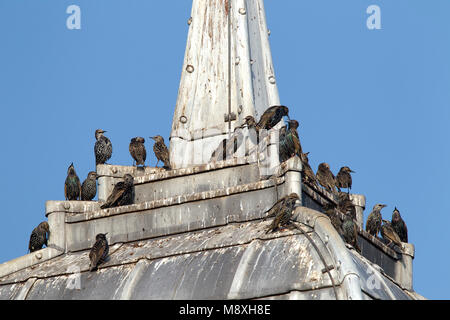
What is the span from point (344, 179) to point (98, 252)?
1023 centimetres

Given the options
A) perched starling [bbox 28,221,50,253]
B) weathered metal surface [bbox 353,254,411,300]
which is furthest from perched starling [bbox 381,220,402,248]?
perched starling [bbox 28,221,50,253]

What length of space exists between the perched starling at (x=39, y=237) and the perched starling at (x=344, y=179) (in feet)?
33.9

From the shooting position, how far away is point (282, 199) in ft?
176

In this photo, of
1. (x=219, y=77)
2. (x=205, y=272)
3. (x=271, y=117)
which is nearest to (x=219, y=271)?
(x=205, y=272)

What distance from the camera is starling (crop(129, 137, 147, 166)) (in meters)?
60.1

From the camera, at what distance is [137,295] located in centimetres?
5284

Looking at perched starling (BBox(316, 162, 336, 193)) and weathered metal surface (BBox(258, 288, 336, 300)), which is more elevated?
perched starling (BBox(316, 162, 336, 193))

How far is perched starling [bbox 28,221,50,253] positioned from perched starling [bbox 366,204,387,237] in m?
11.1

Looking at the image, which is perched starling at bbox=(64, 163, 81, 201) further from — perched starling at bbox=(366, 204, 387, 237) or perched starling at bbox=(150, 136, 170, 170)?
perched starling at bbox=(366, 204, 387, 237)

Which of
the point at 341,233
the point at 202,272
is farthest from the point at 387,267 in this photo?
the point at 202,272

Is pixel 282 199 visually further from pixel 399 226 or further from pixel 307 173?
pixel 399 226

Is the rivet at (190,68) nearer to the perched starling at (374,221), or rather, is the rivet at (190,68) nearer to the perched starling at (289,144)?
the perched starling at (289,144)

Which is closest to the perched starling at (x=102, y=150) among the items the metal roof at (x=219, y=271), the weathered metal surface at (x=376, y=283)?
the metal roof at (x=219, y=271)
